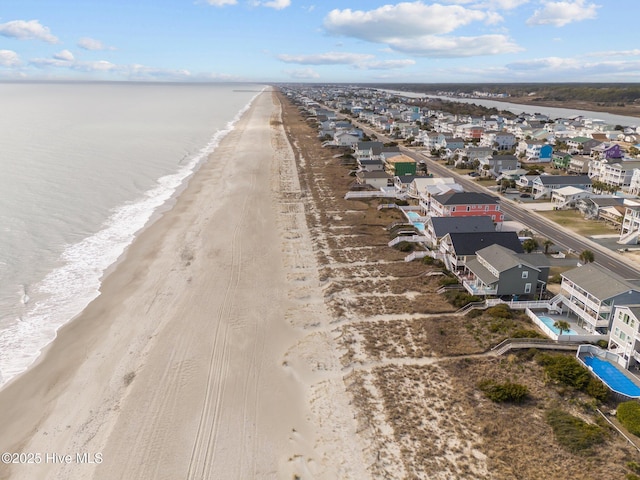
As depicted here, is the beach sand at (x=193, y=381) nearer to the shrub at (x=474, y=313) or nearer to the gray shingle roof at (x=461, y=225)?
the shrub at (x=474, y=313)

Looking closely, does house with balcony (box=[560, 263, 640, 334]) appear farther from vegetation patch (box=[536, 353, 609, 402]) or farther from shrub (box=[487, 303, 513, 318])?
vegetation patch (box=[536, 353, 609, 402])

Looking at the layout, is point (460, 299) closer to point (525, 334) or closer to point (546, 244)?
point (525, 334)

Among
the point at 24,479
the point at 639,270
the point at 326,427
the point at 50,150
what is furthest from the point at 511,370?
the point at 50,150

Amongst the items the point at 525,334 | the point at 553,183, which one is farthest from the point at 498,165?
the point at 525,334

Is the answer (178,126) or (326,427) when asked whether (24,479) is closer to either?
(326,427)

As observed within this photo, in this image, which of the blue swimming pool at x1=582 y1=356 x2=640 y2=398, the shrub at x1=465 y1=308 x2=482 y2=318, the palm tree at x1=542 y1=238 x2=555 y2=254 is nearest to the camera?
the blue swimming pool at x1=582 y1=356 x2=640 y2=398

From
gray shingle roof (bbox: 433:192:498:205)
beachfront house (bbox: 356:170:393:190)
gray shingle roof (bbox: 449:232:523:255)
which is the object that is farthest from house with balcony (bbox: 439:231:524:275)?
beachfront house (bbox: 356:170:393:190)

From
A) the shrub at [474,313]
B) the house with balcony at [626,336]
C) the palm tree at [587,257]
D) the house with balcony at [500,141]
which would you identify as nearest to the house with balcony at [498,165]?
the house with balcony at [500,141]
